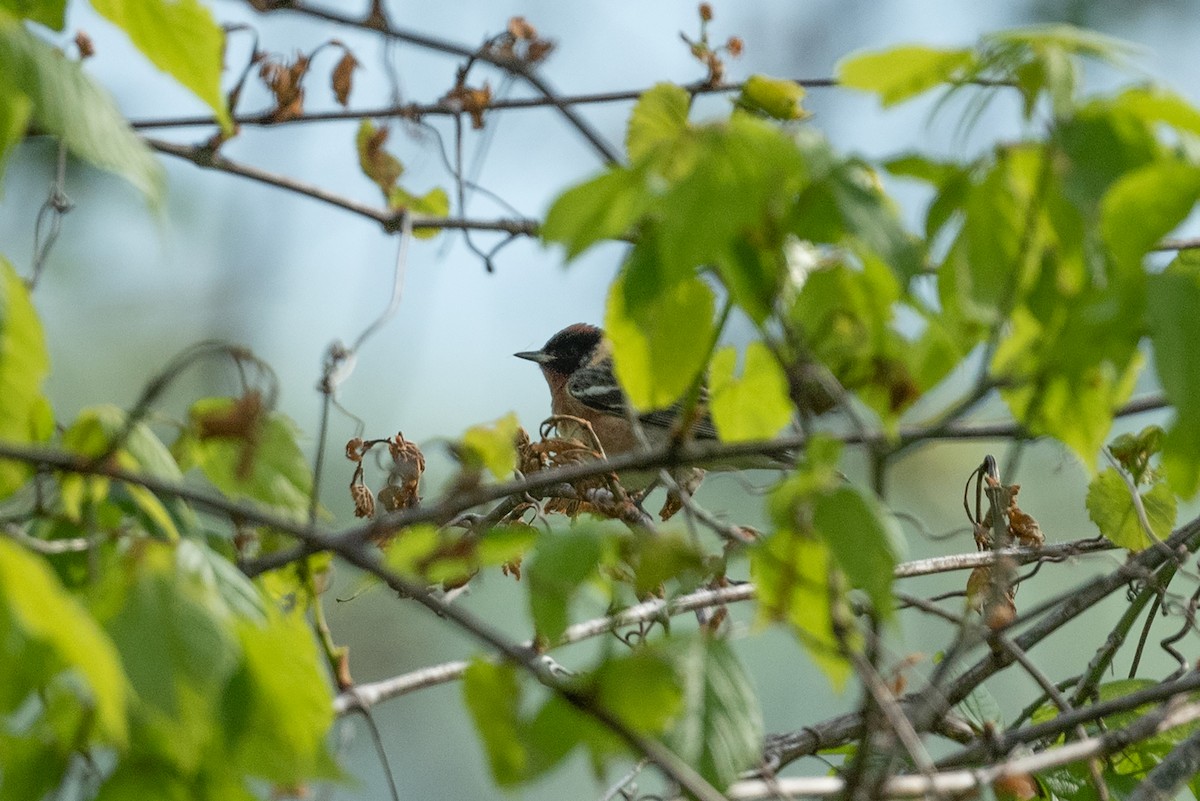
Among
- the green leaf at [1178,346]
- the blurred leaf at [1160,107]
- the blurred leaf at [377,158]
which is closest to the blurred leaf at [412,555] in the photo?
the green leaf at [1178,346]

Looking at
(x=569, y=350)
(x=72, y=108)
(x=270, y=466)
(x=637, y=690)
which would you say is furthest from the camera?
(x=569, y=350)

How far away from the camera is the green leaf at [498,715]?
51.1 inches

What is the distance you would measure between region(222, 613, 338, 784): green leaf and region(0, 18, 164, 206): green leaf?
1.72 ft

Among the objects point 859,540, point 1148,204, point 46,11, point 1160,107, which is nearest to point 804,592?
point 859,540

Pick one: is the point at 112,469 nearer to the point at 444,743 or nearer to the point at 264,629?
the point at 264,629

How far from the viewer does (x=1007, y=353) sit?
1.39 meters

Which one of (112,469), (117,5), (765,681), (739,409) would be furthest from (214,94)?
(765,681)

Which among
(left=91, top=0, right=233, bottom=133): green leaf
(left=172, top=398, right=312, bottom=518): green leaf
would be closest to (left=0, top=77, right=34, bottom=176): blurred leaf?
(left=91, top=0, right=233, bottom=133): green leaf

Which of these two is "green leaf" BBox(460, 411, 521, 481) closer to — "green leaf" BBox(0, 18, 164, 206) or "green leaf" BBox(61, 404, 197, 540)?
"green leaf" BBox(61, 404, 197, 540)

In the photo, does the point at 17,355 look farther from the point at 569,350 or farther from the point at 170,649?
the point at 569,350

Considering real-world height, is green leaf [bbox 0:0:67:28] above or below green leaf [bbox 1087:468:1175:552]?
above

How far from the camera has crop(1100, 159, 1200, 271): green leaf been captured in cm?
123

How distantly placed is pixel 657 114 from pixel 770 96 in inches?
19.4

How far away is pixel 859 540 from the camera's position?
125cm
